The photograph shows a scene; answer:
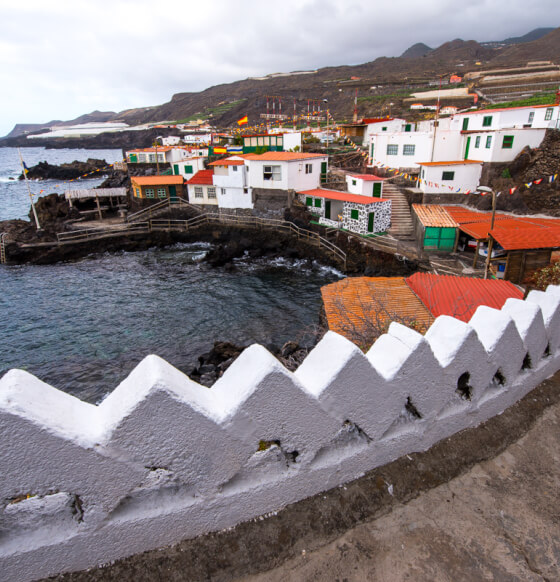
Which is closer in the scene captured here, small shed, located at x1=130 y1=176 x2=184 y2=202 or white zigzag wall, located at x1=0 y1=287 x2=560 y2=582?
white zigzag wall, located at x1=0 y1=287 x2=560 y2=582

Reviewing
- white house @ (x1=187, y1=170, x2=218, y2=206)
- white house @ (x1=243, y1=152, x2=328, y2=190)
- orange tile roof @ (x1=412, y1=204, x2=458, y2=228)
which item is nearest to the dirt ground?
orange tile roof @ (x1=412, y1=204, x2=458, y2=228)

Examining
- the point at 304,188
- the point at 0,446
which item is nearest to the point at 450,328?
the point at 0,446

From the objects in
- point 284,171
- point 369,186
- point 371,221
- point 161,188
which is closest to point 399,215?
point 369,186

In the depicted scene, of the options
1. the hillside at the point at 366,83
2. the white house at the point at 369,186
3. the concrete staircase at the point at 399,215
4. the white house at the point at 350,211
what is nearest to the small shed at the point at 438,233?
the concrete staircase at the point at 399,215

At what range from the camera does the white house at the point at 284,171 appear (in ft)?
121

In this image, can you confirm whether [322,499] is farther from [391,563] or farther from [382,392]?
[382,392]

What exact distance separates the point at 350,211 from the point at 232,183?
47.2ft

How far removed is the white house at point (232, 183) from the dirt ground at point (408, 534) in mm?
38175

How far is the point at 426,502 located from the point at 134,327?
23267 millimetres

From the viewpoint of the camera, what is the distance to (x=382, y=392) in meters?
2.99

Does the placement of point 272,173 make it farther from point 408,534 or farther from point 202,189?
point 408,534

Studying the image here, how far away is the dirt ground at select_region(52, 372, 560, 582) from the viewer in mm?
2480

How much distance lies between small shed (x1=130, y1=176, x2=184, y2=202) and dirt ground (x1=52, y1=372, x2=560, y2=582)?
154 feet

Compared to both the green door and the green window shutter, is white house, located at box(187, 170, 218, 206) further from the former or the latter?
the green window shutter
